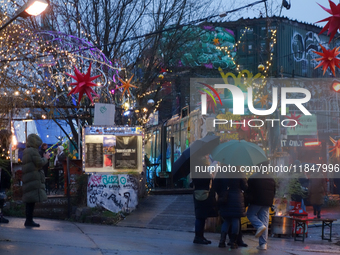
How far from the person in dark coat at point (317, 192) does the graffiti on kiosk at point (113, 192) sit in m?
5.16

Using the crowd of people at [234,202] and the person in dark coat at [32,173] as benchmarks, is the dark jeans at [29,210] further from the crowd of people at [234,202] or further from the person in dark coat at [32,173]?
the crowd of people at [234,202]

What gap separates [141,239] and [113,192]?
12.8 feet

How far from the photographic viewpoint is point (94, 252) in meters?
6.60

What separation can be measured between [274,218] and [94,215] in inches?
177

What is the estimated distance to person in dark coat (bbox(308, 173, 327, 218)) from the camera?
13523 mm

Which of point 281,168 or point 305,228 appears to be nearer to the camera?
point 305,228

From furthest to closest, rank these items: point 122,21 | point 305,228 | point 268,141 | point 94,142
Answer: point 268,141, point 122,21, point 94,142, point 305,228

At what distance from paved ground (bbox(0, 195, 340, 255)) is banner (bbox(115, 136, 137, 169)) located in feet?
4.07

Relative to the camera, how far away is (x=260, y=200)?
7953 millimetres

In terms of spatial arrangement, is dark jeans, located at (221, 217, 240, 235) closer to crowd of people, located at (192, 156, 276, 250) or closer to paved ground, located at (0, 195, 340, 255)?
crowd of people, located at (192, 156, 276, 250)

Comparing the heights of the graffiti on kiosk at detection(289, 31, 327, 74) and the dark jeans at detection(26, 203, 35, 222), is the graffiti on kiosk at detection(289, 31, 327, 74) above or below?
above

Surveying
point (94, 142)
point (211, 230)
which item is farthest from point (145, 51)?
point (211, 230)

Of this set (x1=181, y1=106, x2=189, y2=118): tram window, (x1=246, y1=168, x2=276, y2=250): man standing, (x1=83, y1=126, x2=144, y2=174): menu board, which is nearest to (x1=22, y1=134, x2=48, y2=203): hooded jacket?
(x1=83, y1=126, x2=144, y2=174): menu board

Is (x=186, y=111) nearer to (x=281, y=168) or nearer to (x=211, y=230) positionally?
(x=281, y=168)
